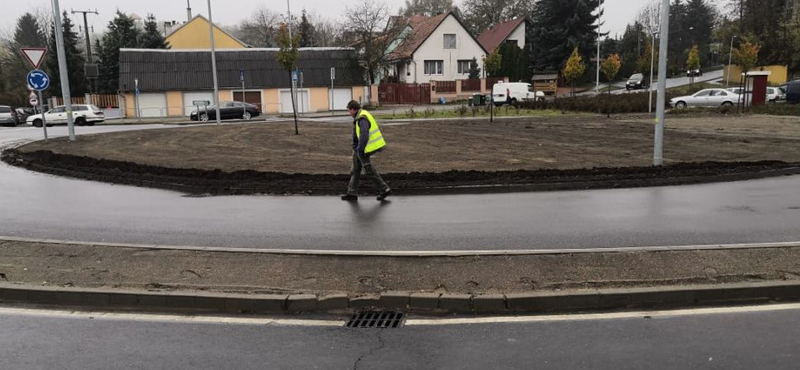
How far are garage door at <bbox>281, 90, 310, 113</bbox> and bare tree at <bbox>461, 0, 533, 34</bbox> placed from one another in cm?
4016

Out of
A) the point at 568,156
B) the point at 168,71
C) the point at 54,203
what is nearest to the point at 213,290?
the point at 54,203

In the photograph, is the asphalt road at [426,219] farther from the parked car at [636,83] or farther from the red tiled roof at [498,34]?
the red tiled roof at [498,34]

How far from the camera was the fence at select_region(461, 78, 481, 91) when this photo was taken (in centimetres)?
5988

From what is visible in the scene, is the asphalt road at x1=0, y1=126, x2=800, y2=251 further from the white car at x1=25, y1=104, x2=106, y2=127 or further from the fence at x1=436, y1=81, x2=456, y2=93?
the fence at x1=436, y1=81, x2=456, y2=93

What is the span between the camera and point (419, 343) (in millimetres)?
4590

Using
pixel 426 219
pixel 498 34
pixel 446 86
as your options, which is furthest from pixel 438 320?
pixel 498 34

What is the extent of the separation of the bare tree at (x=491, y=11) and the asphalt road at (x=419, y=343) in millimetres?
80694

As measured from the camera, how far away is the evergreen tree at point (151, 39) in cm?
6237

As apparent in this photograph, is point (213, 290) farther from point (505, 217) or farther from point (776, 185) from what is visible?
point (776, 185)

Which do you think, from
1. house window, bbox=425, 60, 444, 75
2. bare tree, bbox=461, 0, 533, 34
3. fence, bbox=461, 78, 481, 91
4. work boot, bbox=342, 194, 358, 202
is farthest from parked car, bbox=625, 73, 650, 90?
work boot, bbox=342, 194, 358, 202

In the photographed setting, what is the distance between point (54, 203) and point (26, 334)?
22.1ft

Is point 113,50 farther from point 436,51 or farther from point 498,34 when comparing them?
point 498,34

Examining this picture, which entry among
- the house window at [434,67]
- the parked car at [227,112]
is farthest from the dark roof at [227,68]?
the house window at [434,67]

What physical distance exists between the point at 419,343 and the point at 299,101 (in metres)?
46.5
